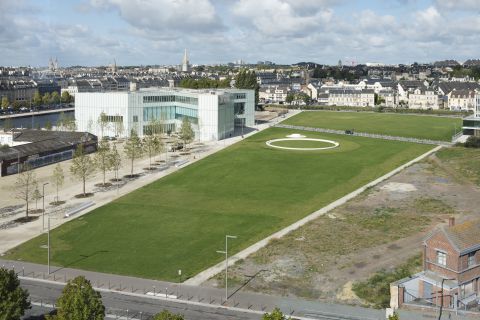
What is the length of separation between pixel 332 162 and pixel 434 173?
14.0 metres

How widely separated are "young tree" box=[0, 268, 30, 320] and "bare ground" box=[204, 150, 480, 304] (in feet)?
41.8

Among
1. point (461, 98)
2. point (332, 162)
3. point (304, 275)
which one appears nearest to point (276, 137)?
point (332, 162)

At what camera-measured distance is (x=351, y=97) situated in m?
187

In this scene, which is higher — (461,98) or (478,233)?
(461,98)

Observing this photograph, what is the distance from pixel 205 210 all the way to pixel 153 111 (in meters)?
61.4

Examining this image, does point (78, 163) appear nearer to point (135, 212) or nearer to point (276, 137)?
point (135, 212)

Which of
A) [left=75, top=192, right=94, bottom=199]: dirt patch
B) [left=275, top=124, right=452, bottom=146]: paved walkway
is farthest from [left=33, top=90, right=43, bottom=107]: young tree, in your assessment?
[left=75, top=192, right=94, bottom=199]: dirt patch

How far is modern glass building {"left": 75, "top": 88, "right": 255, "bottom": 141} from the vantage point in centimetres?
10488

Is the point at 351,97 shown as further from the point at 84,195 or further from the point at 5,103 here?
the point at 84,195

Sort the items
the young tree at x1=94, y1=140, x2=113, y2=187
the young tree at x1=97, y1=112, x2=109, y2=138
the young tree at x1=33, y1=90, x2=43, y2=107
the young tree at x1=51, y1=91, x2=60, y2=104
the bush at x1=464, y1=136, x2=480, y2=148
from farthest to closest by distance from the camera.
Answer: the young tree at x1=51, y1=91, x2=60, y2=104 → the young tree at x1=33, y1=90, x2=43, y2=107 → the young tree at x1=97, y1=112, x2=109, y2=138 → the bush at x1=464, y1=136, x2=480, y2=148 → the young tree at x1=94, y1=140, x2=113, y2=187

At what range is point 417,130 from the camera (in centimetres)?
12106

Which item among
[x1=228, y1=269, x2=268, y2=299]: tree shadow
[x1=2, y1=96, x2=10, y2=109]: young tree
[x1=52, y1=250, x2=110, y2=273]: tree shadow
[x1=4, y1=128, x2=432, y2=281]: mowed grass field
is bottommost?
[x1=228, y1=269, x2=268, y2=299]: tree shadow

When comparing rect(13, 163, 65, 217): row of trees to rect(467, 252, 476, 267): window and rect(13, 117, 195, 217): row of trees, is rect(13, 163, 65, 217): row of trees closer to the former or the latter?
rect(13, 117, 195, 217): row of trees

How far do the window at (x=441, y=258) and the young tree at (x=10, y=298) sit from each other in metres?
23.1
